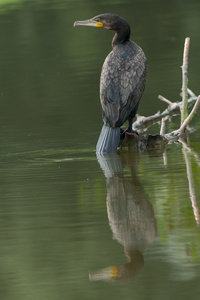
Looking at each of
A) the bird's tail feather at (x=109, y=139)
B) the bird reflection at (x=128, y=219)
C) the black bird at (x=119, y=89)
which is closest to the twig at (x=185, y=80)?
the black bird at (x=119, y=89)

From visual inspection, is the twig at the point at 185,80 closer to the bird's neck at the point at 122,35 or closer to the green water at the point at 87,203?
the green water at the point at 87,203

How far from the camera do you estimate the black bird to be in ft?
24.8

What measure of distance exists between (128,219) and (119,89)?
2688 millimetres

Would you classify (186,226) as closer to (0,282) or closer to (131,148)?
(0,282)

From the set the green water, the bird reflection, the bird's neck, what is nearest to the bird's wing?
the bird's neck

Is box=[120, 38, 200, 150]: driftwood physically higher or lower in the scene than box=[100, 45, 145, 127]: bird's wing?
lower

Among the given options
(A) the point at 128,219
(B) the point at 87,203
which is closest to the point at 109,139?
(B) the point at 87,203

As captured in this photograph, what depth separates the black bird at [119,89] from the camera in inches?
298

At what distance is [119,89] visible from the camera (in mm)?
7688

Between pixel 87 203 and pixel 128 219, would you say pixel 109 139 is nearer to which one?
pixel 87 203

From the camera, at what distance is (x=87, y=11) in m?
27.3

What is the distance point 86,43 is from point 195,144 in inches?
448

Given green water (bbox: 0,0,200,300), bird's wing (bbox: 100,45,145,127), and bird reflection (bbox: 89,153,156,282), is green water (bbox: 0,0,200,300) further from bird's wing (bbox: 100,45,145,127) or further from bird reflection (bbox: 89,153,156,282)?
bird's wing (bbox: 100,45,145,127)

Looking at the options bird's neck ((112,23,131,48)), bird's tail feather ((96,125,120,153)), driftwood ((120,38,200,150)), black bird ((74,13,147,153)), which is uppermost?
bird's neck ((112,23,131,48))
